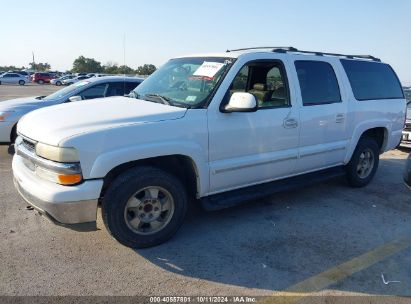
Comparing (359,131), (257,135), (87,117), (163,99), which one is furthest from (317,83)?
(87,117)

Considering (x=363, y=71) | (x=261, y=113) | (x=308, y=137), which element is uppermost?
(x=363, y=71)

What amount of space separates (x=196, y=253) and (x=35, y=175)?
1.66 meters

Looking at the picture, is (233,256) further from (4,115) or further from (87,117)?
(4,115)

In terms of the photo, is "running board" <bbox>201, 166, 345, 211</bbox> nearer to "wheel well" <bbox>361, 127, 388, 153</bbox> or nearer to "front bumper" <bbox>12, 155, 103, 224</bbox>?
"wheel well" <bbox>361, 127, 388, 153</bbox>

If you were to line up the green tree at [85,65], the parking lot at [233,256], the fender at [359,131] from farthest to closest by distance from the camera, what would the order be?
1. the green tree at [85,65]
2. the fender at [359,131]
3. the parking lot at [233,256]

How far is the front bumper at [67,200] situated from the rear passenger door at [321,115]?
2582 mm

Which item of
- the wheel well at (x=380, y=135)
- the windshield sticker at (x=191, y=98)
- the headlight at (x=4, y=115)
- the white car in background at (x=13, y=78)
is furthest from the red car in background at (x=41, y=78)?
the windshield sticker at (x=191, y=98)

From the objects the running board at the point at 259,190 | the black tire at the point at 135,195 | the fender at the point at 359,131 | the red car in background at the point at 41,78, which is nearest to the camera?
the black tire at the point at 135,195

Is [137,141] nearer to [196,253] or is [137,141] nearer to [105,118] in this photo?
[105,118]

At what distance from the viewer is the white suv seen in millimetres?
3178

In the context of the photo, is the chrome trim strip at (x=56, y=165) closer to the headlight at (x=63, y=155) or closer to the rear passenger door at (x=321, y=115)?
the headlight at (x=63, y=155)

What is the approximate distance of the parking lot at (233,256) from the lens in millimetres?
3039

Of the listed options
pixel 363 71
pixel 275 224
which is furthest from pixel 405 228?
pixel 363 71

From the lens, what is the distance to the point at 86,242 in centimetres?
373
